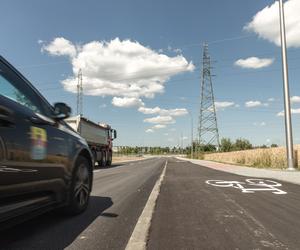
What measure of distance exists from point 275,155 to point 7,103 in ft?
104

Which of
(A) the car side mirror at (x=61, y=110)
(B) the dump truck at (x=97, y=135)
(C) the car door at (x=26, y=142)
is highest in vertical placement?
(B) the dump truck at (x=97, y=135)

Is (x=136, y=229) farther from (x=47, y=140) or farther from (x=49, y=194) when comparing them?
(x=47, y=140)

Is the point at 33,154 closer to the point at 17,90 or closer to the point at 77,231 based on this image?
the point at 17,90

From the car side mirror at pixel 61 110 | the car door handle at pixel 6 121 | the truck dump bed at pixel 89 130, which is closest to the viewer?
the car door handle at pixel 6 121

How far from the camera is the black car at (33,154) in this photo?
3.93 metres

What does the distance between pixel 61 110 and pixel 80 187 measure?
1.31 m

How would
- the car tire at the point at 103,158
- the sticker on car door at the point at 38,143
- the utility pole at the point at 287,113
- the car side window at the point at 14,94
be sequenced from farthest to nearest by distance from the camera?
the car tire at the point at 103,158 → the utility pole at the point at 287,113 → the sticker on car door at the point at 38,143 → the car side window at the point at 14,94

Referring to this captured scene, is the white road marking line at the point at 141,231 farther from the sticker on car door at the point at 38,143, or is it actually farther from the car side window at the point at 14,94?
the car side window at the point at 14,94

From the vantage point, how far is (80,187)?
19.9 ft

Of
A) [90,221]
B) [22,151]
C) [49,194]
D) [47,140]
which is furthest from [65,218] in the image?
[22,151]

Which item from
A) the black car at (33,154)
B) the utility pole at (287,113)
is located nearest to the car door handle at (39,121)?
the black car at (33,154)

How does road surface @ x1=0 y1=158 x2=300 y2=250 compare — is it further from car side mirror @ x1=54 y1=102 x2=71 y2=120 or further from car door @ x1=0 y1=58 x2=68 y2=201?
car side mirror @ x1=54 y1=102 x2=71 y2=120

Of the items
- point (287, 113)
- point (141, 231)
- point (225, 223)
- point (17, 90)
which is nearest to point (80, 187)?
point (141, 231)

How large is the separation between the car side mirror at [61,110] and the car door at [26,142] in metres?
0.19
